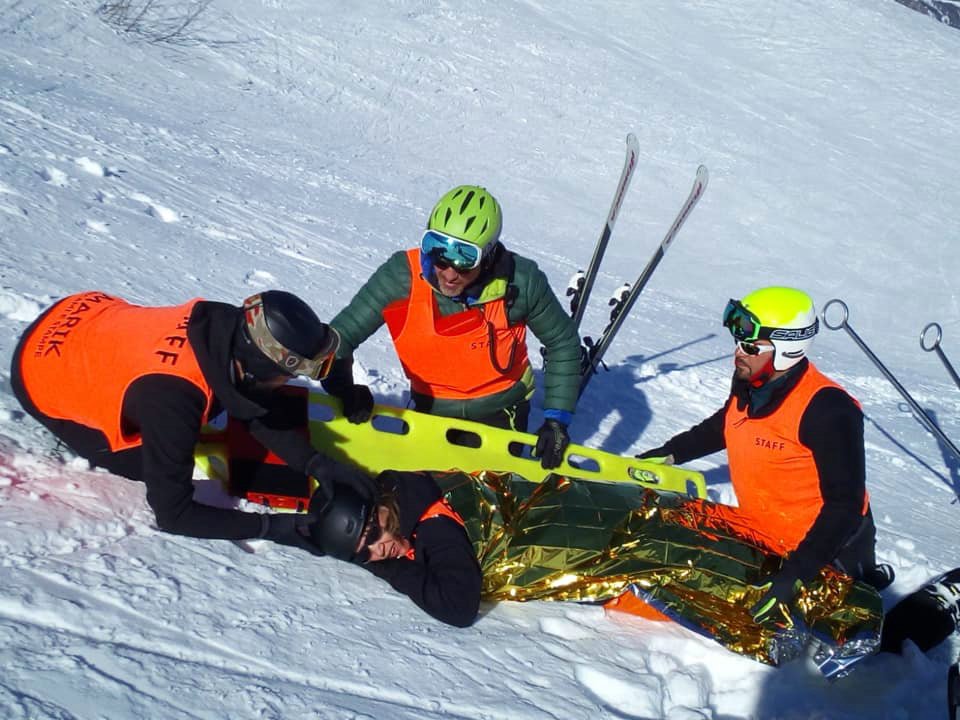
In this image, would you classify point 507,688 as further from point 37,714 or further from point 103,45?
point 103,45

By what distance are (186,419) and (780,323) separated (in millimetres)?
2432

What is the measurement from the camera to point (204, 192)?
8.46 meters

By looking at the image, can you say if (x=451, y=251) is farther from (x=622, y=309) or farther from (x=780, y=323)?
(x=622, y=309)

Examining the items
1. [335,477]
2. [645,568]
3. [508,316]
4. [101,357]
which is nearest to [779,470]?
[645,568]

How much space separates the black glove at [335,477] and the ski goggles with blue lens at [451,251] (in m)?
1.09

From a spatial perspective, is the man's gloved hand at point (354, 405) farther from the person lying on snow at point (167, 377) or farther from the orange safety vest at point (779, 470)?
the orange safety vest at point (779, 470)

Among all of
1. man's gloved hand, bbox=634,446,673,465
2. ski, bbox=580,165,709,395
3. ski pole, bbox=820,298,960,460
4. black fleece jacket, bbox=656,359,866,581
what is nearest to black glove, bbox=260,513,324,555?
black fleece jacket, bbox=656,359,866,581

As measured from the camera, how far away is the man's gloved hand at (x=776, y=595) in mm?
3584

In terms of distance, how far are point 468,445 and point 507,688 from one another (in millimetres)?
1784

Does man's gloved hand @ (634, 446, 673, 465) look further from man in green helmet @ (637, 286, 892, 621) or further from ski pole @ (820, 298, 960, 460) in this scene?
ski pole @ (820, 298, 960, 460)

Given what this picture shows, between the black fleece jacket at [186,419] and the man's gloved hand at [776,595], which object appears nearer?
the black fleece jacket at [186,419]

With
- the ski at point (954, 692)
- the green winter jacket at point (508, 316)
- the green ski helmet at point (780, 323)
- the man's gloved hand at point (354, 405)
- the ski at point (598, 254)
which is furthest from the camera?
the ski at point (598, 254)

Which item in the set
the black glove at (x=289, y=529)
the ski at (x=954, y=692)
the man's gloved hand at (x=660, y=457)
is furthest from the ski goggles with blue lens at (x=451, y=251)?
the ski at (x=954, y=692)

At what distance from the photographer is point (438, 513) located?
11.7 ft
